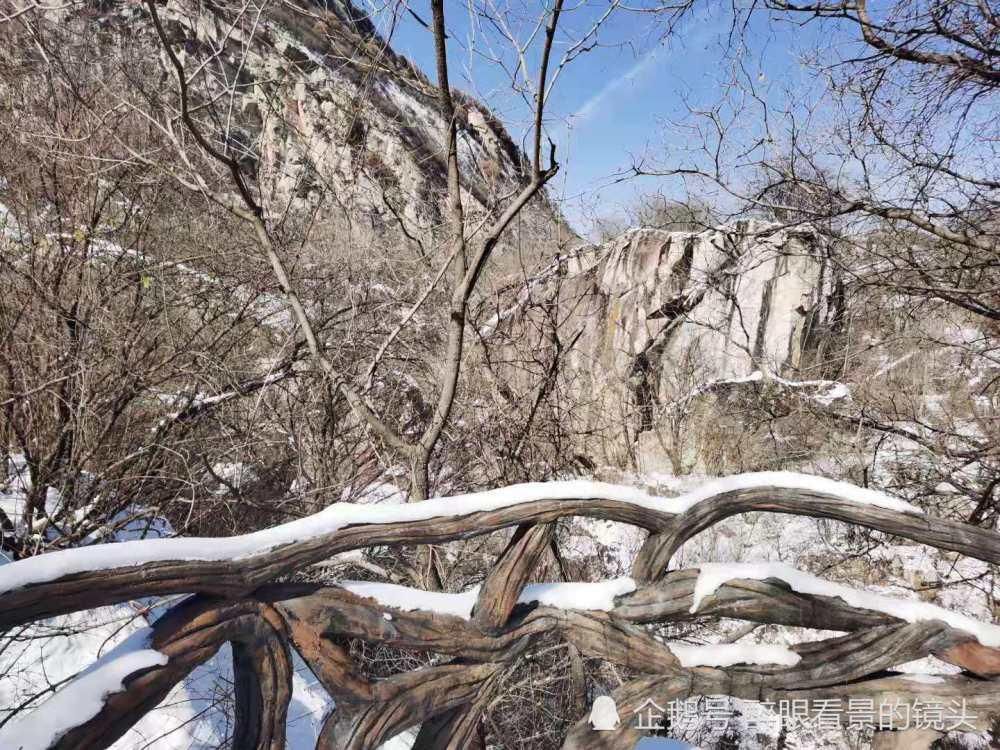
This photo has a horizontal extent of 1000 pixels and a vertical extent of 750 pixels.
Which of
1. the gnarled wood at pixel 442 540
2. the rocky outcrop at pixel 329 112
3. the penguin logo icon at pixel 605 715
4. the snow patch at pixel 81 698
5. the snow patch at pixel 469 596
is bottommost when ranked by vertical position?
the penguin logo icon at pixel 605 715

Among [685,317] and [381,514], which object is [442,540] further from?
[685,317]

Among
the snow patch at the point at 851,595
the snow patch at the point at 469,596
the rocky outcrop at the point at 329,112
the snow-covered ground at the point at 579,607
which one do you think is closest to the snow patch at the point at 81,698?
the snow-covered ground at the point at 579,607

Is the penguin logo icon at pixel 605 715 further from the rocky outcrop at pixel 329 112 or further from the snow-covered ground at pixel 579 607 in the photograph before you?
the rocky outcrop at pixel 329 112

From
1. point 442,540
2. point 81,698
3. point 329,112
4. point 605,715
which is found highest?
point 329,112

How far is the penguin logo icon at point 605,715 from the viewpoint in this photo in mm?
1111

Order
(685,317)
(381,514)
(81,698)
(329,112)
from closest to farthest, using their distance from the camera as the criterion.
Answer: (81,698) → (381,514) → (329,112) → (685,317)

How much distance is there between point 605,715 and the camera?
1115 mm

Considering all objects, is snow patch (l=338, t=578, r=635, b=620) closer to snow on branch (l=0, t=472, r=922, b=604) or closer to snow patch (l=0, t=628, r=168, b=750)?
snow on branch (l=0, t=472, r=922, b=604)

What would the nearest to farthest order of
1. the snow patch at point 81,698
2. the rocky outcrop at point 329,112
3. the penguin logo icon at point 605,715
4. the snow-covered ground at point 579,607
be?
the snow patch at point 81,698, the snow-covered ground at point 579,607, the penguin logo icon at point 605,715, the rocky outcrop at point 329,112

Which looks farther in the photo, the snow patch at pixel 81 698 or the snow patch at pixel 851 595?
A: the snow patch at pixel 851 595

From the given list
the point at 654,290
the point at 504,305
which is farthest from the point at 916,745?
the point at 654,290

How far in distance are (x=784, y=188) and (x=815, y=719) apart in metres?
3.70

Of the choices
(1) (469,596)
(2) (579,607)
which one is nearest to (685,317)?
(2) (579,607)

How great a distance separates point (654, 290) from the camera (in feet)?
23.1
